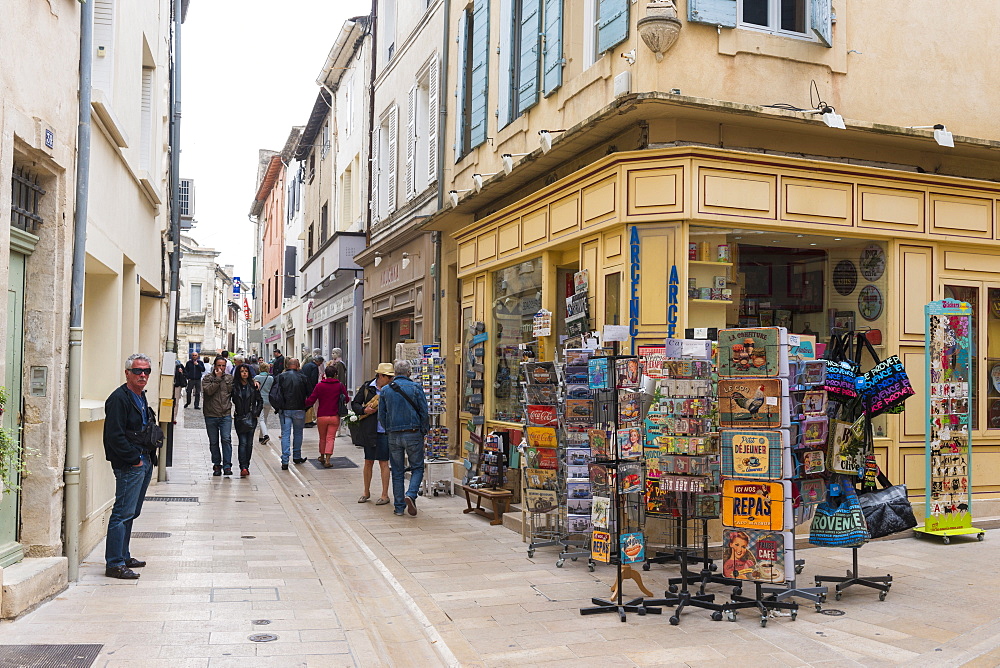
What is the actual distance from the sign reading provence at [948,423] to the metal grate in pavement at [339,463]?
9157 millimetres

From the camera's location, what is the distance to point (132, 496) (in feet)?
23.2

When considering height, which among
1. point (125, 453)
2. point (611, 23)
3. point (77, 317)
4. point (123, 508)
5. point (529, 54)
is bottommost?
point (123, 508)

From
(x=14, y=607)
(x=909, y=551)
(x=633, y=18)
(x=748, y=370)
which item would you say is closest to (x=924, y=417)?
(x=909, y=551)

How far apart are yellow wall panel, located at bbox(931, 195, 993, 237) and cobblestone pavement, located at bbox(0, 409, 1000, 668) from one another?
307 cm

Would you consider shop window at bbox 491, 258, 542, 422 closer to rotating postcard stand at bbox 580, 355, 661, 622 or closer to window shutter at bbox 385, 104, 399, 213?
rotating postcard stand at bbox 580, 355, 661, 622

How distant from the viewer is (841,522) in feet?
21.3

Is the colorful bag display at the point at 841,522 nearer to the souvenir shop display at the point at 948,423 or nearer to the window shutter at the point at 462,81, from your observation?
the souvenir shop display at the point at 948,423

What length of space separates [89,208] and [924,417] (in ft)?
26.7

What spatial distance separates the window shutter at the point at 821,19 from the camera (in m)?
8.51

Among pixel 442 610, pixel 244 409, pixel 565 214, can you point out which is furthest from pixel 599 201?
pixel 244 409

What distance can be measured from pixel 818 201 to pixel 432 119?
800cm

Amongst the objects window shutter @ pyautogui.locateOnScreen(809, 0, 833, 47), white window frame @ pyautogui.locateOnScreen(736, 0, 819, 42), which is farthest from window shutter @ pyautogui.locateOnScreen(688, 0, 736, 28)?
window shutter @ pyautogui.locateOnScreen(809, 0, 833, 47)

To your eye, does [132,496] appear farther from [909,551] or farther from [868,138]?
[868,138]

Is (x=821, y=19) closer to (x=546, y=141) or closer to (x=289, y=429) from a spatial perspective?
(x=546, y=141)
